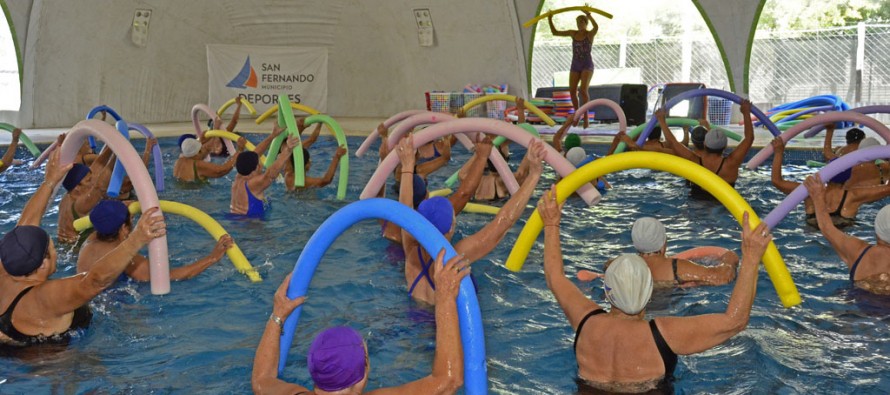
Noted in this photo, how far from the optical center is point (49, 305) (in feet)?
16.8

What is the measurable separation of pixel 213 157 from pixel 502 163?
916 cm

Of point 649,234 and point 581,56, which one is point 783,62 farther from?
point 649,234

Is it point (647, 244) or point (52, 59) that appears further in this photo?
point (52, 59)

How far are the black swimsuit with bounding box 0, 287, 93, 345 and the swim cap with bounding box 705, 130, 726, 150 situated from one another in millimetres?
7066

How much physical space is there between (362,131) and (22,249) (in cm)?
1426

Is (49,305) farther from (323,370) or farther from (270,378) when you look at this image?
(323,370)

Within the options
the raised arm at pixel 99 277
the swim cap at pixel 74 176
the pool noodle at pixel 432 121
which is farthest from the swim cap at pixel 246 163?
the raised arm at pixel 99 277

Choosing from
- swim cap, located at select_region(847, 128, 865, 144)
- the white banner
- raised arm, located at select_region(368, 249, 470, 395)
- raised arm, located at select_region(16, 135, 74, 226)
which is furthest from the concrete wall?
raised arm, located at select_region(368, 249, 470, 395)

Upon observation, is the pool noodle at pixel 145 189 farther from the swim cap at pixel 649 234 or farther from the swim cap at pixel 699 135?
the swim cap at pixel 699 135

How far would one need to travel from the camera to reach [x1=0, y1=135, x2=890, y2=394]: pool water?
208 inches

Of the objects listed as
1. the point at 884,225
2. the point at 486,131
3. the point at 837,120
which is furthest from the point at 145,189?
the point at 837,120

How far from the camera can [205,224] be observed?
22.6ft

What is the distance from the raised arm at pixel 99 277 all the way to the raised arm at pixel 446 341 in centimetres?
177

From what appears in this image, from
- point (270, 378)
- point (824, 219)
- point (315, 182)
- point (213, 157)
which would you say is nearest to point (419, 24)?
point (213, 157)
